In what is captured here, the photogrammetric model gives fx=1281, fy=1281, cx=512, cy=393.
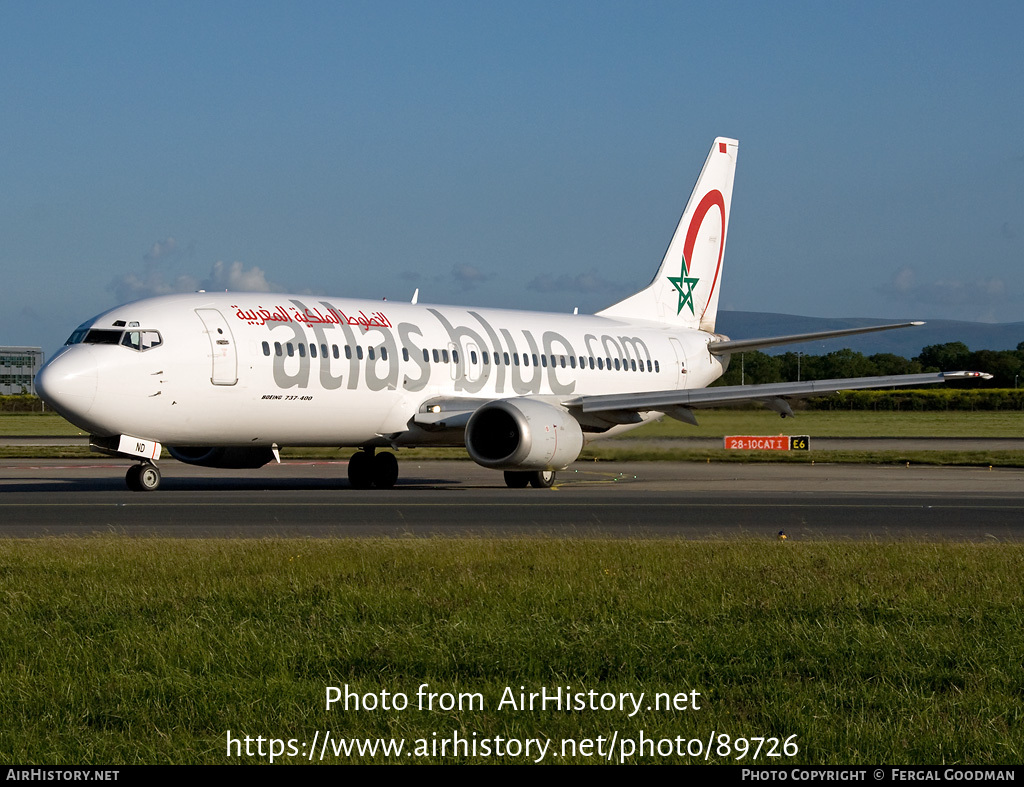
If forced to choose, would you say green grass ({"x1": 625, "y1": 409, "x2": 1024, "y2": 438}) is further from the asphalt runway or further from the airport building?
the airport building

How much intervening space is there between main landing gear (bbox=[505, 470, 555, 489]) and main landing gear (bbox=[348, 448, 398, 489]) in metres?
2.47

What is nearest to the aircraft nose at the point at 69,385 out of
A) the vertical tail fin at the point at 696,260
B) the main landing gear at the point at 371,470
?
the main landing gear at the point at 371,470

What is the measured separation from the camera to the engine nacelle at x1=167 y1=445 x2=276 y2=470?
25203 mm

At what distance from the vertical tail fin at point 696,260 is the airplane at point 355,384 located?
3.15m

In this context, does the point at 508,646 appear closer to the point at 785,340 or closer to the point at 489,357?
the point at 489,357

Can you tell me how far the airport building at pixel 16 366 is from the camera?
5871 inches

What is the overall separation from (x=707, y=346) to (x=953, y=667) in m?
27.8

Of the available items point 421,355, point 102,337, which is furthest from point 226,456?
point 102,337

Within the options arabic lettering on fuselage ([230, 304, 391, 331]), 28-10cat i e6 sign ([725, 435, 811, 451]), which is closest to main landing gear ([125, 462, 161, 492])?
arabic lettering on fuselage ([230, 304, 391, 331])

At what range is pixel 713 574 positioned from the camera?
10.3m

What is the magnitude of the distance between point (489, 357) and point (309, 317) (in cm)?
470

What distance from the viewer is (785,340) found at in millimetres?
29859
